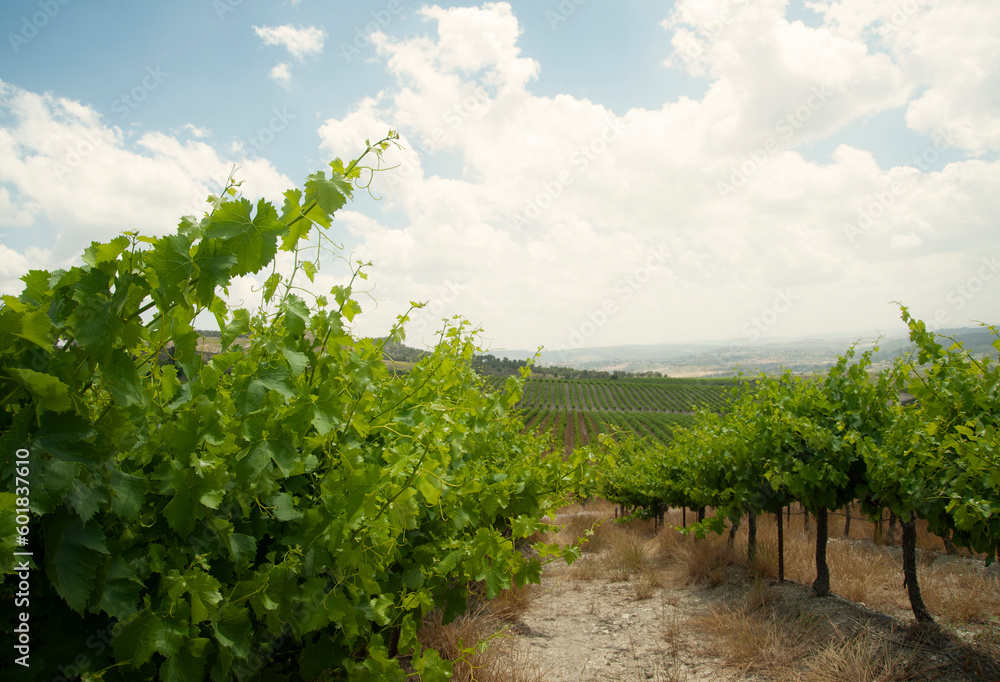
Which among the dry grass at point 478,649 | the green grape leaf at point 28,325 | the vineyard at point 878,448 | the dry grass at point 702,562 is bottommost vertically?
the dry grass at point 702,562

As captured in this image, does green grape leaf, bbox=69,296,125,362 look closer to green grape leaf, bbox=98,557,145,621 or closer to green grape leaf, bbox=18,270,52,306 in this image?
green grape leaf, bbox=18,270,52,306

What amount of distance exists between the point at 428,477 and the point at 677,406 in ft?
256

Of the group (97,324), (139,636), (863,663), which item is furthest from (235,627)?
(863,663)

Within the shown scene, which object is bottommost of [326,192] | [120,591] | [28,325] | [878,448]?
[878,448]

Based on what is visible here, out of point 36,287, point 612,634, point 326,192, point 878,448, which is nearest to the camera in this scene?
point 36,287

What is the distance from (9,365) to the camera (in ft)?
3.52

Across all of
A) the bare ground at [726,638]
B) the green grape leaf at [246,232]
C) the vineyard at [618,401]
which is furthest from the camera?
the vineyard at [618,401]

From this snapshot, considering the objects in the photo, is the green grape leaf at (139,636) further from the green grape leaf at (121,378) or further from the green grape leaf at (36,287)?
the green grape leaf at (36,287)

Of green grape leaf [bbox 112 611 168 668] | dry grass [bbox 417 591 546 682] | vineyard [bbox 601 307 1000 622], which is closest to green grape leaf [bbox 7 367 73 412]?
green grape leaf [bbox 112 611 168 668]

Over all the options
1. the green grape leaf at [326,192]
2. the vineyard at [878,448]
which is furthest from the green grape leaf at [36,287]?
the vineyard at [878,448]

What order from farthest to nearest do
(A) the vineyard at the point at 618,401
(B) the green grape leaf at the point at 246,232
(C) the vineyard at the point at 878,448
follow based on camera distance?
(A) the vineyard at the point at 618,401
(C) the vineyard at the point at 878,448
(B) the green grape leaf at the point at 246,232

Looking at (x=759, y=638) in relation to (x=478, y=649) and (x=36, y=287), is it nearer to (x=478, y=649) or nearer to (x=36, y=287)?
(x=478, y=649)

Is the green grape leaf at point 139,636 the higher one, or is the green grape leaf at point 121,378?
the green grape leaf at point 121,378

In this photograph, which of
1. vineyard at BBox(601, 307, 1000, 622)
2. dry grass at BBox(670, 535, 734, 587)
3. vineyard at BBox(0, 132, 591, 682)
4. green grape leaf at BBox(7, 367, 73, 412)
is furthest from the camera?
dry grass at BBox(670, 535, 734, 587)
